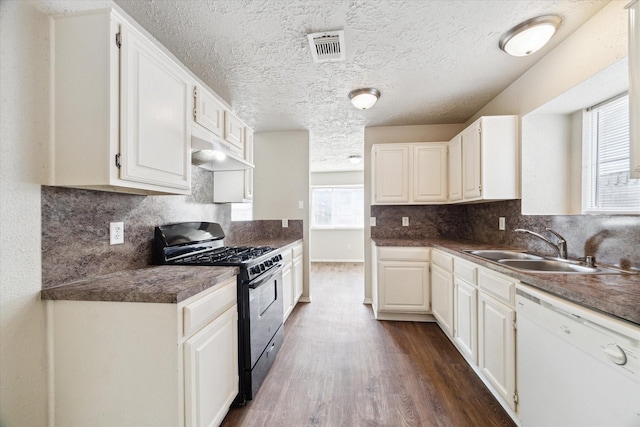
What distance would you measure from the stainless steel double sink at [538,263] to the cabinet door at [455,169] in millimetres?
788

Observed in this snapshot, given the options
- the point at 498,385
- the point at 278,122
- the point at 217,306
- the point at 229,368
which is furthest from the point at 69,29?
the point at 498,385

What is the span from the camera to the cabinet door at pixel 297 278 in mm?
3045

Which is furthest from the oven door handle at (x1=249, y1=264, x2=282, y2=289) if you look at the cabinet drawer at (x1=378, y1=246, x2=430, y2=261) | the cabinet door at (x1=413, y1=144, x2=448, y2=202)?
the cabinet door at (x1=413, y1=144, x2=448, y2=202)

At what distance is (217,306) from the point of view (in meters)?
1.34

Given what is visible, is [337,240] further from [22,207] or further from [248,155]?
[22,207]

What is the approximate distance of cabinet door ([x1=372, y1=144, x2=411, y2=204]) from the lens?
3057 millimetres

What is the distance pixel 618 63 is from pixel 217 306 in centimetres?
257

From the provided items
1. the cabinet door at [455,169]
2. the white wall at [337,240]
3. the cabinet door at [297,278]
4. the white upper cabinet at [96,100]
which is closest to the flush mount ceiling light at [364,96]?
the cabinet door at [455,169]

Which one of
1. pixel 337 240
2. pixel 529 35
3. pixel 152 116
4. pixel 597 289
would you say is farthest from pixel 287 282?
pixel 337 240

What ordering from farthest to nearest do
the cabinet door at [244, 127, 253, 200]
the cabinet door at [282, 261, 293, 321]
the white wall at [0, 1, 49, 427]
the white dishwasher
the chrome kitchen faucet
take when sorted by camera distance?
1. the cabinet door at [282, 261, 293, 321]
2. the cabinet door at [244, 127, 253, 200]
3. the chrome kitchen faucet
4. the white wall at [0, 1, 49, 427]
5. the white dishwasher

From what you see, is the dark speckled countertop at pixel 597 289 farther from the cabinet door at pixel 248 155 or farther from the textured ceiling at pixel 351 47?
the cabinet door at pixel 248 155

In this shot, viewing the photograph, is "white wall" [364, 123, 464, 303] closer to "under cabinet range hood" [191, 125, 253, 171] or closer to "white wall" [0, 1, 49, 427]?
"under cabinet range hood" [191, 125, 253, 171]

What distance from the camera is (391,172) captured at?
3080 millimetres

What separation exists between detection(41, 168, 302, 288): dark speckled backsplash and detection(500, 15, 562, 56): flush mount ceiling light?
2.63 metres
